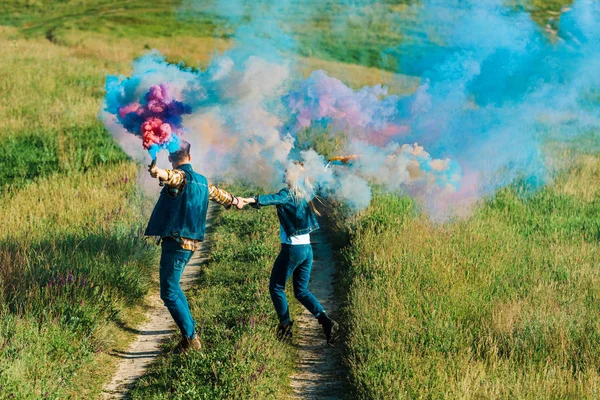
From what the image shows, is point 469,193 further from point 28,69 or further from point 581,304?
point 28,69

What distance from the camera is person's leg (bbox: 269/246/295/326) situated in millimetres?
6621

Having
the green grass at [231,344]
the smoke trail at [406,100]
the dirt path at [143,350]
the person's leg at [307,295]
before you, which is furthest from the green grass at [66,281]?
the person's leg at [307,295]

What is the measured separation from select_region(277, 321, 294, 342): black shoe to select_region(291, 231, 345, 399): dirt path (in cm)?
20

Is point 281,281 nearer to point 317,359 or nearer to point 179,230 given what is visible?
point 317,359

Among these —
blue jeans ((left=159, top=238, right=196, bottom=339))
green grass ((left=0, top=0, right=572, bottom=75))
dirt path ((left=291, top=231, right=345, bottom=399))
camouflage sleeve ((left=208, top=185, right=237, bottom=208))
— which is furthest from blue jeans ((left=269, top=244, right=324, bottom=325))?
green grass ((left=0, top=0, right=572, bottom=75))

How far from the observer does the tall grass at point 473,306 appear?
5352 millimetres

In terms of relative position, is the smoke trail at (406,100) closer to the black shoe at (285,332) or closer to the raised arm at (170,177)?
the raised arm at (170,177)

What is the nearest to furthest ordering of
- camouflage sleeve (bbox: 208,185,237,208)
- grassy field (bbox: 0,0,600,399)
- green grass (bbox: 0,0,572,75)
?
grassy field (bbox: 0,0,600,399)
camouflage sleeve (bbox: 208,185,237,208)
green grass (bbox: 0,0,572,75)

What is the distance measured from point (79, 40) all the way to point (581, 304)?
29538 mm

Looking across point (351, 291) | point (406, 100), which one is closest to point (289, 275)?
point (351, 291)

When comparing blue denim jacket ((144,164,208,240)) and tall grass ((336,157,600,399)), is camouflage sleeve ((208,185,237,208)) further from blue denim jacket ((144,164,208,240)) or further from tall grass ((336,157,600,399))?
tall grass ((336,157,600,399))

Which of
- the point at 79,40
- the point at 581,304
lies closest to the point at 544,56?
the point at 581,304

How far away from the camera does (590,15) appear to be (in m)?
10.4

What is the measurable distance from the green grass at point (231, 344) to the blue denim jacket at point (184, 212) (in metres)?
1.09
